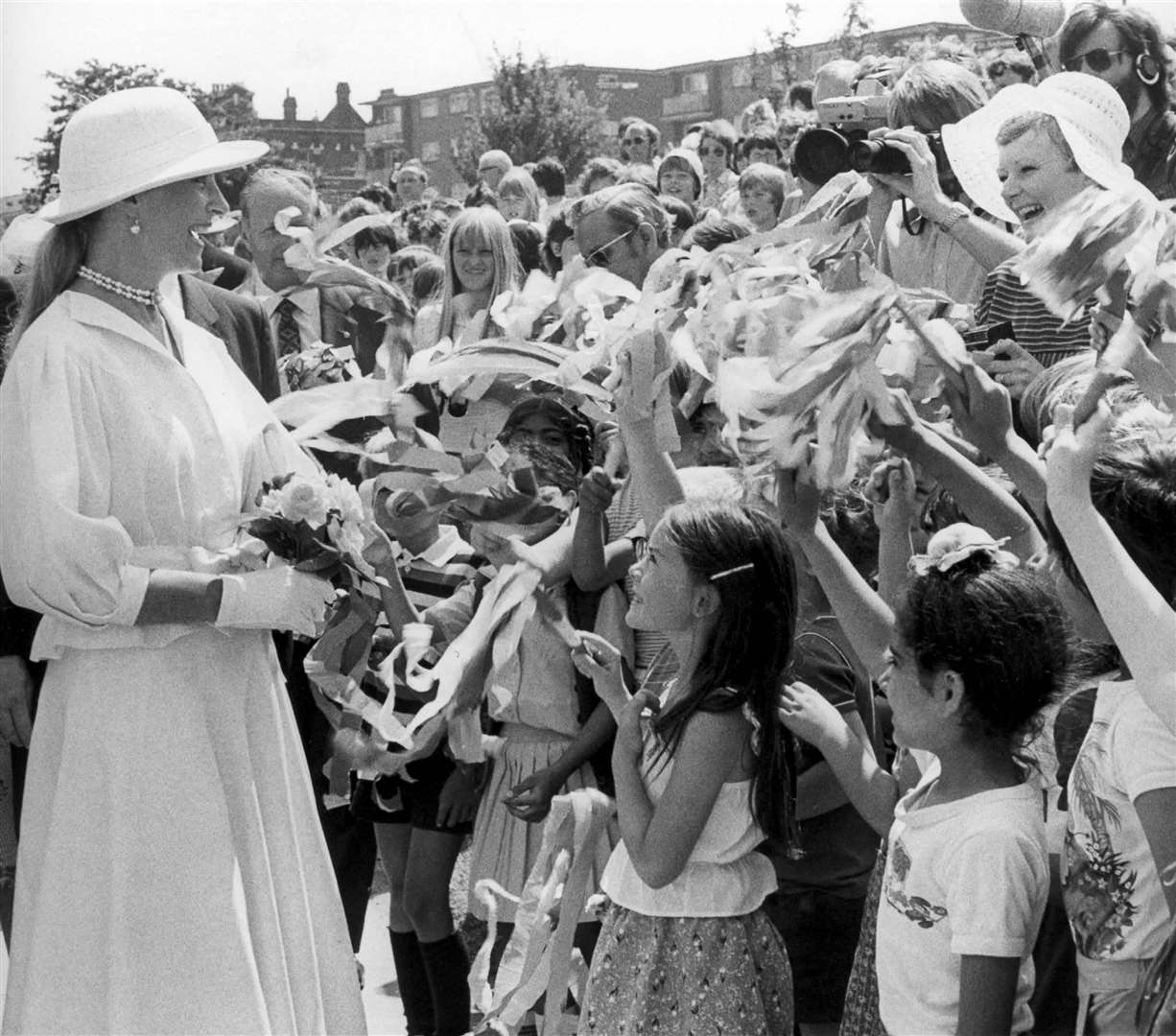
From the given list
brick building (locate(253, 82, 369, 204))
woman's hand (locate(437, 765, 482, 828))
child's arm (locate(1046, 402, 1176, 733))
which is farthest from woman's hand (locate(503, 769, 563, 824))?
brick building (locate(253, 82, 369, 204))

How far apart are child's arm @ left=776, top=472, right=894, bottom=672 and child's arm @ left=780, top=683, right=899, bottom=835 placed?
12cm

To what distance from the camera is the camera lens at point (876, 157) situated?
361 cm

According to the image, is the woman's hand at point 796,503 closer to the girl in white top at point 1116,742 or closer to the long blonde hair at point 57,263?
the girl in white top at point 1116,742

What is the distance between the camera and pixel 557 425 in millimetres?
3635

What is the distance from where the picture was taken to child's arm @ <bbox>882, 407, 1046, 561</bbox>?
2648 mm

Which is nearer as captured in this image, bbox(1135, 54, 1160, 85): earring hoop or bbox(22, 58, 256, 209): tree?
bbox(1135, 54, 1160, 85): earring hoop

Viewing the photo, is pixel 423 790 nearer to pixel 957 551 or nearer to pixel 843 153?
pixel 843 153

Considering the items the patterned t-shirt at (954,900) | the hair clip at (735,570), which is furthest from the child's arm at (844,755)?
the patterned t-shirt at (954,900)

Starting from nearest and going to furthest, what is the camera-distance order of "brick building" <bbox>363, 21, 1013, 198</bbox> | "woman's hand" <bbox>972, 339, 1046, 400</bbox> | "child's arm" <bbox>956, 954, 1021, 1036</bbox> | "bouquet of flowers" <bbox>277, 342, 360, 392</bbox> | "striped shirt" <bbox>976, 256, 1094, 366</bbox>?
"child's arm" <bbox>956, 954, 1021, 1036</bbox>, "woman's hand" <bbox>972, 339, 1046, 400</bbox>, "striped shirt" <bbox>976, 256, 1094, 366</bbox>, "bouquet of flowers" <bbox>277, 342, 360, 392</bbox>, "brick building" <bbox>363, 21, 1013, 198</bbox>

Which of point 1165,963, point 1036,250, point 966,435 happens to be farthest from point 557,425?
point 1165,963

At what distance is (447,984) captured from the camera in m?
3.94

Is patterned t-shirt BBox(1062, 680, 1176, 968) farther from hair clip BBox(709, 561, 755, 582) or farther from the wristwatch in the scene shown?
the wristwatch

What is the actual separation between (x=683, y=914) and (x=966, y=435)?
89 centimetres

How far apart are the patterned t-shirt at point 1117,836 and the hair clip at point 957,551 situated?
251 mm
